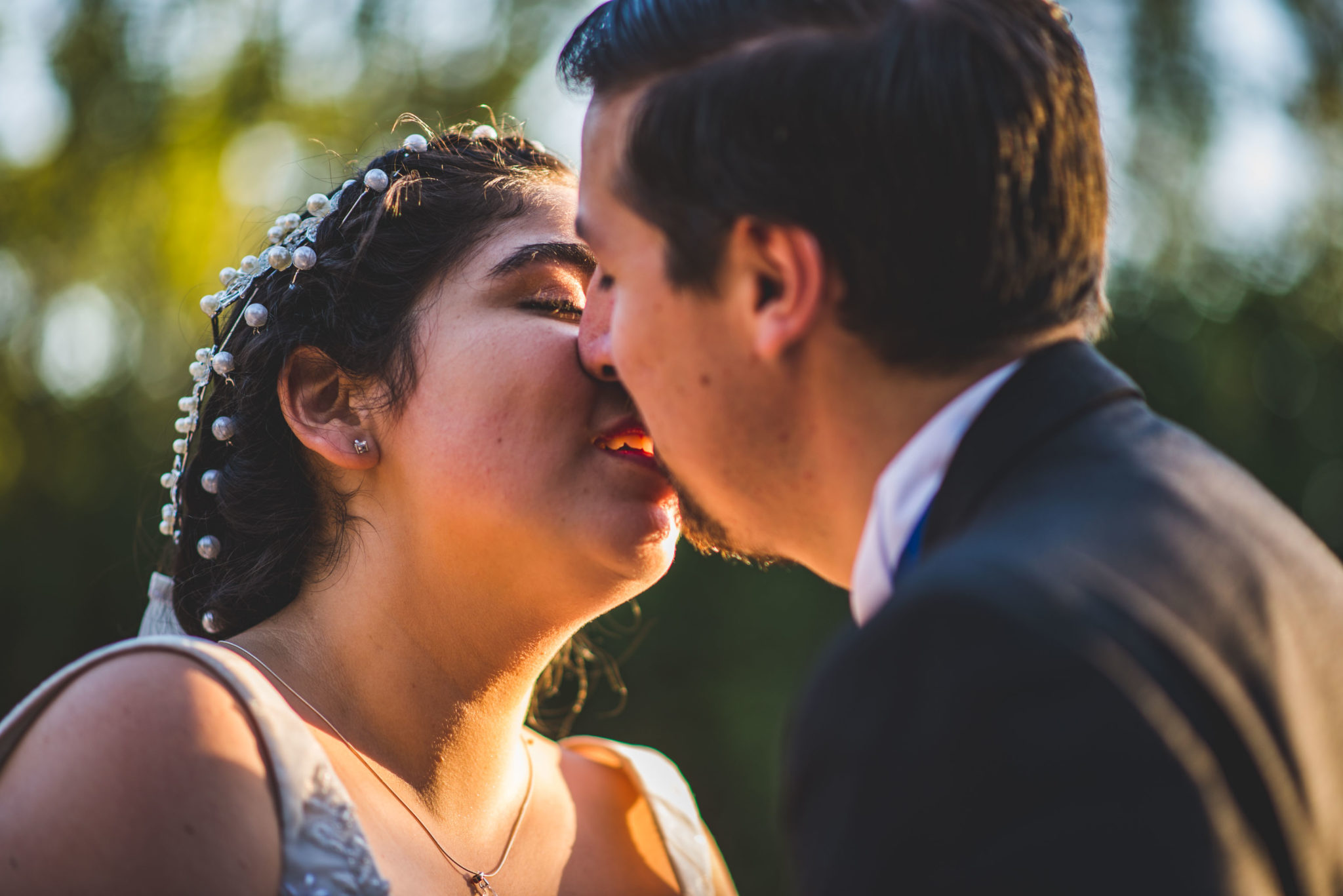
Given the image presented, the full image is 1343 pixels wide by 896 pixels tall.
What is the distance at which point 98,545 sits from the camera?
6.46 m

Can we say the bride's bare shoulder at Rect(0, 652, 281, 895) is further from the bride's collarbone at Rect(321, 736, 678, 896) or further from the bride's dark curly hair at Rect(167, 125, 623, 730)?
the bride's dark curly hair at Rect(167, 125, 623, 730)

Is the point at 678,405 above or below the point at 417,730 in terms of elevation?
above

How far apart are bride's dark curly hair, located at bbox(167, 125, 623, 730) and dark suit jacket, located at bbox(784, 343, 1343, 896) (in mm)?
1581

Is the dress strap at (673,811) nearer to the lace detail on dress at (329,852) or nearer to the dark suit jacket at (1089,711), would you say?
the lace detail on dress at (329,852)

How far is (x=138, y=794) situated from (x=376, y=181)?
155 cm

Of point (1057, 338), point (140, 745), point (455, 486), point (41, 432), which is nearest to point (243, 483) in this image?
point (455, 486)

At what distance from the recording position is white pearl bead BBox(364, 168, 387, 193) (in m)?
2.70

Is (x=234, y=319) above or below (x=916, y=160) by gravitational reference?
below

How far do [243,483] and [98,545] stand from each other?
177 inches

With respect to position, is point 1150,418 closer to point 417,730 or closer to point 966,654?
point 966,654

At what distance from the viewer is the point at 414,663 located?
95.2 inches

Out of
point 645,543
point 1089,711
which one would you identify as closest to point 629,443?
point 645,543

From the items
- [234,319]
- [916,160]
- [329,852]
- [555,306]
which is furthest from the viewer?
[234,319]

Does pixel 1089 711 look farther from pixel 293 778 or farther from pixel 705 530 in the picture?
pixel 293 778
